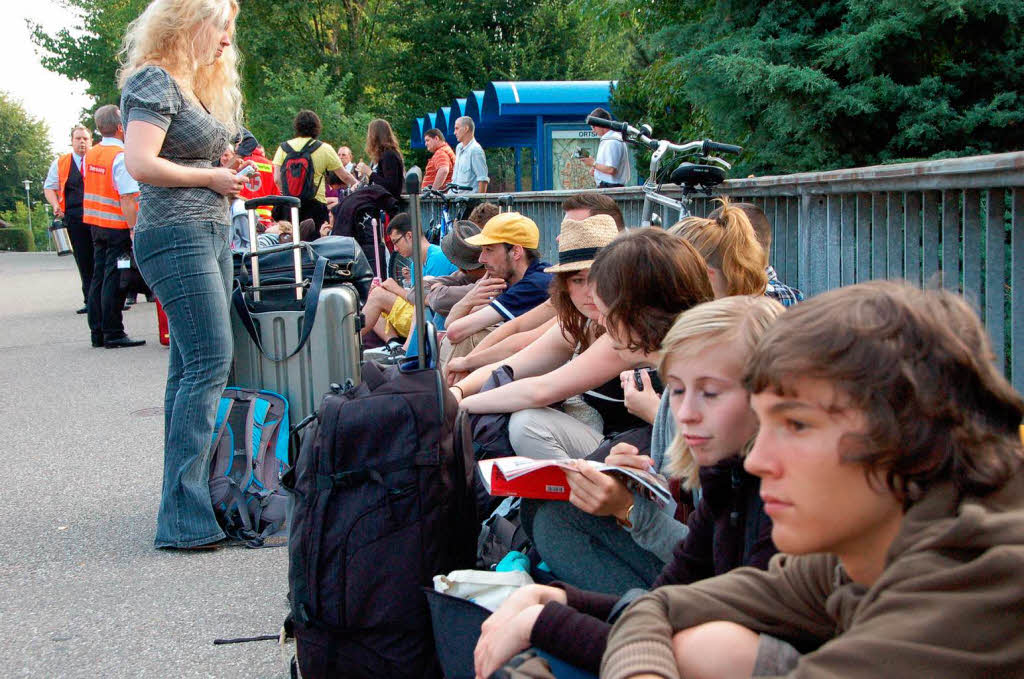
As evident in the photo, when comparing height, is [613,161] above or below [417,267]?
above

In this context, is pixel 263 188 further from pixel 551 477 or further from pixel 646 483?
pixel 646 483

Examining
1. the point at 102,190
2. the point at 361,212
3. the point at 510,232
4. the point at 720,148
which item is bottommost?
the point at 510,232

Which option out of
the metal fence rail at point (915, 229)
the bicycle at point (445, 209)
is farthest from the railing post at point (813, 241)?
the bicycle at point (445, 209)

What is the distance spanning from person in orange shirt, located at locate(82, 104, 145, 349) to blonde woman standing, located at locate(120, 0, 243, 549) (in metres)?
5.14

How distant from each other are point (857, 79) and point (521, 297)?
4.79m

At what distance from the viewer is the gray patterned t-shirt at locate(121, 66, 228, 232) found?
163 inches

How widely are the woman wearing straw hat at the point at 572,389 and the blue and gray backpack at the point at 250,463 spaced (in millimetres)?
1111

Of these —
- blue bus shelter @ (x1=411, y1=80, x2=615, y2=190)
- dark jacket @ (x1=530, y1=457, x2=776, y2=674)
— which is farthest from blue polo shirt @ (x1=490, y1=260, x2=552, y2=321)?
blue bus shelter @ (x1=411, y1=80, x2=615, y2=190)

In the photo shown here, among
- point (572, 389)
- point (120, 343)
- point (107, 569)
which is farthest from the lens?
point (120, 343)

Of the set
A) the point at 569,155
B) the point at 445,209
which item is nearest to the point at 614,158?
the point at 445,209

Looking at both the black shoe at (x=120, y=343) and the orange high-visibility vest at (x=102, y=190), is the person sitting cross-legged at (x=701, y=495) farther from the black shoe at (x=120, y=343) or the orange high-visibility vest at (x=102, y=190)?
the black shoe at (x=120, y=343)

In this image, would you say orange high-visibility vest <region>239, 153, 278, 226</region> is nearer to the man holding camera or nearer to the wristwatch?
the man holding camera

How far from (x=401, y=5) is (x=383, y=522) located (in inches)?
1515

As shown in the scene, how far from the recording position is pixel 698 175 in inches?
207
